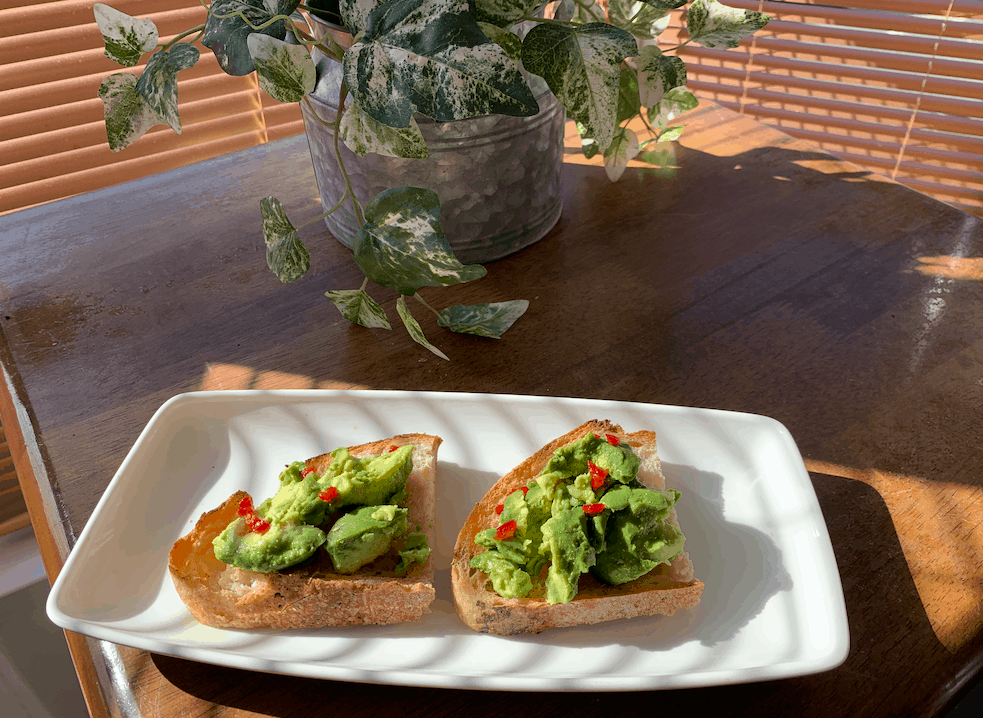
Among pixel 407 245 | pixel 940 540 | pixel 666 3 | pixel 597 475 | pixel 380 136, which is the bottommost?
pixel 940 540

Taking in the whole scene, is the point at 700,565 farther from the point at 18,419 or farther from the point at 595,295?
the point at 18,419

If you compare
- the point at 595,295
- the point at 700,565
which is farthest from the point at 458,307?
the point at 700,565

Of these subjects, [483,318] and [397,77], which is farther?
[483,318]

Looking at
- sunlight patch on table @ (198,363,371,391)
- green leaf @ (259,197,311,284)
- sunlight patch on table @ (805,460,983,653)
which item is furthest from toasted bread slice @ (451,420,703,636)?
green leaf @ (259,197,311,284)

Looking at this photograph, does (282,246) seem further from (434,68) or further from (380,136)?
(434,68)

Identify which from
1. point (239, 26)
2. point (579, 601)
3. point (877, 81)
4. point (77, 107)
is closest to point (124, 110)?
point (239, 26)

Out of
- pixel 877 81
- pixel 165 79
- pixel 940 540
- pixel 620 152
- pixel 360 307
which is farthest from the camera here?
pixel 877 81

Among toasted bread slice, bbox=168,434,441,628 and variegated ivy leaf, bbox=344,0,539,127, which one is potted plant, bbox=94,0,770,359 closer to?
variegated ivy leaf, bbox=344,0,539,127
